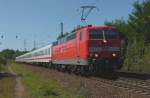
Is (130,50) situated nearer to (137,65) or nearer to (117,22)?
(137,65)

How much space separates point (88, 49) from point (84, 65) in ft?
4.74

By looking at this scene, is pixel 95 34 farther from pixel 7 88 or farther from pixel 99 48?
pixel 7 88

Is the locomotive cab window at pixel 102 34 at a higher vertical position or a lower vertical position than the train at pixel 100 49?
higher

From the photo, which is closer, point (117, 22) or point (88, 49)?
point (88, 49)

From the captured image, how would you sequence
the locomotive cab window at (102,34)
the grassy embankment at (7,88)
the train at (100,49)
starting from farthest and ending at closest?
the locomotive cab window at (102,34), the train at (100,49), the grassy embankment at (7,88)

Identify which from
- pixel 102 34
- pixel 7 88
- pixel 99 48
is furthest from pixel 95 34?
pixel 7 88

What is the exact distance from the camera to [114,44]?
26.6m

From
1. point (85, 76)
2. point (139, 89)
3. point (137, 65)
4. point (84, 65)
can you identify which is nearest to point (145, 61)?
point (137, 65)

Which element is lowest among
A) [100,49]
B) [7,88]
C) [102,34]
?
[7,88]

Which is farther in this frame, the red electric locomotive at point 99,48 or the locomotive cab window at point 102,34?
the locomotive cab window at point 102,34

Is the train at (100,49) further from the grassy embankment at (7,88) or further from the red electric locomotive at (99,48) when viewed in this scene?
the grassy embankment at (7,88)

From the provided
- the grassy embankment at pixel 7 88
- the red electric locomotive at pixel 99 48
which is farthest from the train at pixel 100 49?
the grassy embankment at pixel 7 88

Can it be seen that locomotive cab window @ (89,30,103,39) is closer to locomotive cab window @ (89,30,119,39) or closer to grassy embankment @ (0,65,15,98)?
locomotive cab window @ (89,30,119,39)


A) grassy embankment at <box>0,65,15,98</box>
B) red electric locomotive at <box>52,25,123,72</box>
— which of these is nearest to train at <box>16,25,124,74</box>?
red electric locomotive at <box>52,25,123,72</box>
